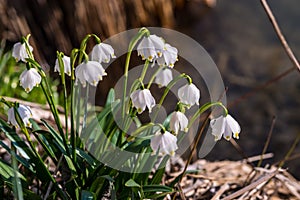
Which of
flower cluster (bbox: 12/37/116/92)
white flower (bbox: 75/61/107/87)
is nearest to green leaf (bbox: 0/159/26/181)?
flower cluster (bbox: 12/37/116/92)

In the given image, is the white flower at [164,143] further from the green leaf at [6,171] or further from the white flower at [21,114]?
the green leaf at [6,171]

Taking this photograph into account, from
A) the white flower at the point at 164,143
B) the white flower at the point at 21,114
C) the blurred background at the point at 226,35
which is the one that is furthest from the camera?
the blurred background at the point at 226,35

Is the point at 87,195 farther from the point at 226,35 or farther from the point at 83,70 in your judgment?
the point at 226,35

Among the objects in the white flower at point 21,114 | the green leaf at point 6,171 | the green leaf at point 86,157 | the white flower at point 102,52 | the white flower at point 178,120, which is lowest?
the green leaf at point 6,171

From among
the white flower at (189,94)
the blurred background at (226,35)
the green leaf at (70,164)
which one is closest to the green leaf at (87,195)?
the green leaf at (70,164)

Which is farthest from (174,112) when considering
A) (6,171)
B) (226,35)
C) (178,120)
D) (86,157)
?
(226,35)

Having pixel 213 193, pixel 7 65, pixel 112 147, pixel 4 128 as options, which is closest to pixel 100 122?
pixel 112 147

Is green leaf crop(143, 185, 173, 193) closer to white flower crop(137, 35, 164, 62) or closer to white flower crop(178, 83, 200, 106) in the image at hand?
white flower crop(178, 83, 200, 106)

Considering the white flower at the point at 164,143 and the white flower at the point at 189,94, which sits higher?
the white flower at the point at 189,94

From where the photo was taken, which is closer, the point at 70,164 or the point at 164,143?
the point at 164,143
